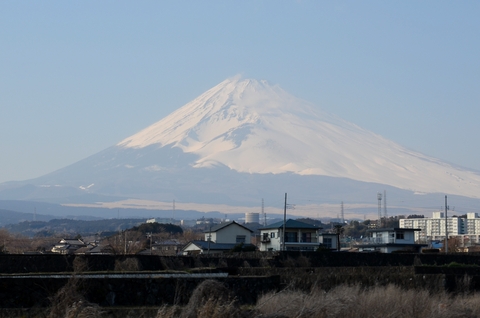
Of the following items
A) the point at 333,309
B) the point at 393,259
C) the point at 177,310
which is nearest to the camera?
the point at 177,310

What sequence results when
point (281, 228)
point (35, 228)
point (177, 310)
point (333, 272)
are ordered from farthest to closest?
point (35, 228)
point (281, 228)
point (333, 272)
point (177, 310)

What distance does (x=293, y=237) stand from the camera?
158 ft

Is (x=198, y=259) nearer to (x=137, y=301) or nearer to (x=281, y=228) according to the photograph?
(x=137, y=301)

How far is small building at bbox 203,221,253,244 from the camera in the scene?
5094 centimetres

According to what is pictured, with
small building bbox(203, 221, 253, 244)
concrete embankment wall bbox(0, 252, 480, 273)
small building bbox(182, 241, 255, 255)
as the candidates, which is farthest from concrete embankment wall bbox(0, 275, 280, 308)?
small building bbox(203, 221, 253, 244)

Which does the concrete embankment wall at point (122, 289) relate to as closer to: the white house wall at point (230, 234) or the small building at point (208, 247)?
the small building at point (208, 247)

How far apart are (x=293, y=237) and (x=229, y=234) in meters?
5.11

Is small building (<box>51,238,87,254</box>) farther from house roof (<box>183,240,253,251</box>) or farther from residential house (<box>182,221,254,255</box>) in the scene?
house roof (<box>183,240,253,251</box>)

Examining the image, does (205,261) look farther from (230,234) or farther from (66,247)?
(66,247)

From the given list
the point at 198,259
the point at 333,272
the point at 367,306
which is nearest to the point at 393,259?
the point at 198,259

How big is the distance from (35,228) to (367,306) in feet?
580

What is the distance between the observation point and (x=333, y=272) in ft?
69.5

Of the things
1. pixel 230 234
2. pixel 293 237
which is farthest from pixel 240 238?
pixel 293 237

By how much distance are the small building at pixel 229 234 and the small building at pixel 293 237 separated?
2662 millimetres
